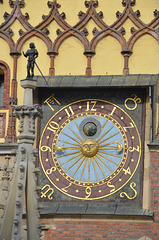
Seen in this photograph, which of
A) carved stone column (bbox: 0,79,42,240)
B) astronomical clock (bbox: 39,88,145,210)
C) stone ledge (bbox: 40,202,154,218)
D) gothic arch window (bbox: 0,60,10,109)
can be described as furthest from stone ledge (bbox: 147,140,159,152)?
carved stone column (bbox: 0,79,42,240)

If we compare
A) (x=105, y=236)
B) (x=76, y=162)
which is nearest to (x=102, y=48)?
(x=76, y=162)

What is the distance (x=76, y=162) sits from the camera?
16.0m

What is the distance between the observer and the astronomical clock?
51.9ft

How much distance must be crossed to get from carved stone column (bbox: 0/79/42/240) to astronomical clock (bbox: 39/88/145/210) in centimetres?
388

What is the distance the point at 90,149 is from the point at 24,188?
4.28 meters

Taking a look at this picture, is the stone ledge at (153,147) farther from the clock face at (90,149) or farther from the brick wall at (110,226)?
the clock face at (90,149)

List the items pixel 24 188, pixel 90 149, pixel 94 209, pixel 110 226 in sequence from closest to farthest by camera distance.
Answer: pixel 24 188
pixel 110 226
pixel 94 209
pixel 90 149

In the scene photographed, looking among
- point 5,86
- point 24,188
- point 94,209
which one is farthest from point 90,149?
point 24,188

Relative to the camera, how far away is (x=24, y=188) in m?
11.9

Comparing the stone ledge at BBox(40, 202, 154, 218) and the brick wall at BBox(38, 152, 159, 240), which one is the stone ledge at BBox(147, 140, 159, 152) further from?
the stone ledge at BBox(40, 202, 154, 218)

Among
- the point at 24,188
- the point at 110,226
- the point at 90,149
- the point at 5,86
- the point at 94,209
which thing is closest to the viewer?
the point at 24,188

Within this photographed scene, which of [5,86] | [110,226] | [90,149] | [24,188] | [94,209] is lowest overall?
[110,226]

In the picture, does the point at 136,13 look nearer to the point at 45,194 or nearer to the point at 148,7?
Result: the point at 148,7

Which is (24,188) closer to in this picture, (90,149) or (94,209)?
(94,209)
